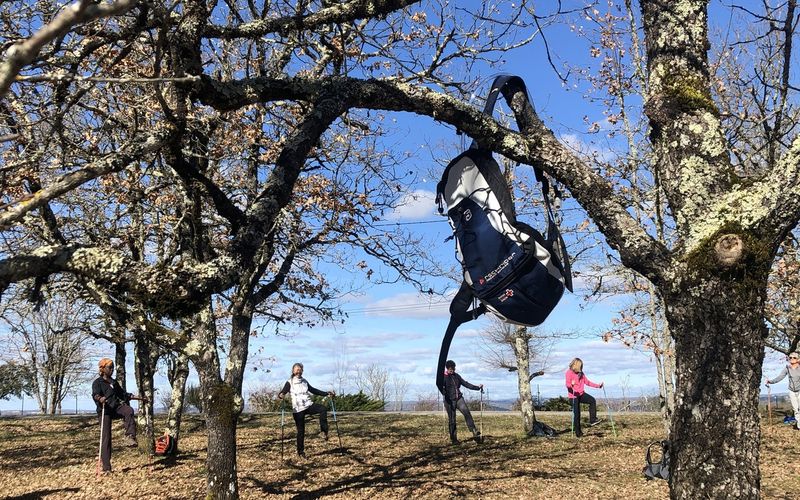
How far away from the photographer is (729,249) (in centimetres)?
293

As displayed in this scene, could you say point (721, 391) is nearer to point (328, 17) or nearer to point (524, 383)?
point (328, 17)

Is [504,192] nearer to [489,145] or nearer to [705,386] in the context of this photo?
[489,145]

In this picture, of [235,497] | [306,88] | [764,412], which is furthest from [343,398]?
[306,88]

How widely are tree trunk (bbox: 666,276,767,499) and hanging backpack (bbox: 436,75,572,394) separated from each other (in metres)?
0.75

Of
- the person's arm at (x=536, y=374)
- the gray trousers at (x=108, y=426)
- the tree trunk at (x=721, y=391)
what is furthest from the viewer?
the person's arm at (x=536, y=374)

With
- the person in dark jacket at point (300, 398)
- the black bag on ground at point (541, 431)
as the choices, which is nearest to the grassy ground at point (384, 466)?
the black bag on ground at point (541, 431)

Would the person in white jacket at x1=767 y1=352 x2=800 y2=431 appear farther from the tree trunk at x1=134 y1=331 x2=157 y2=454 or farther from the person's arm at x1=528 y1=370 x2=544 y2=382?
the tree trunk at x1=134 y1=331 x2=157 y2=454

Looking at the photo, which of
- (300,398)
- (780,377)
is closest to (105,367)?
(300,398)

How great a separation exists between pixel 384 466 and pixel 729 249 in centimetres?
844

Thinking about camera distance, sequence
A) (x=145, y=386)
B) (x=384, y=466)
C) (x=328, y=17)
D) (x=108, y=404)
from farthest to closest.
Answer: (x=145, y=386), (x=384, y=466), (x=108, y=404), (x=328, y=17)

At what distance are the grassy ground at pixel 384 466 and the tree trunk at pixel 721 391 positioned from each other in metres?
5.40

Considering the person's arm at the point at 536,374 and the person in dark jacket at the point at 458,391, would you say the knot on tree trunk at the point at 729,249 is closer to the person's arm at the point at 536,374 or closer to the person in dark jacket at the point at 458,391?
the person in dark jacket at the point at 458,391

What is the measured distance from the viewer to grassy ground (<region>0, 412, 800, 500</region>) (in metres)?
8.34

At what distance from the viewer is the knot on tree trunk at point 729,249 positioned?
290cm
